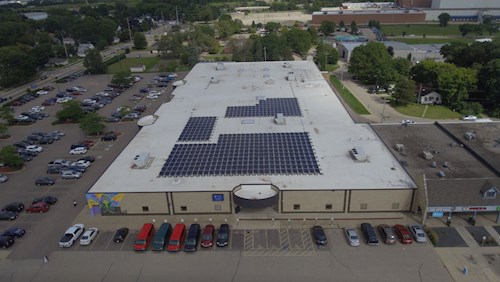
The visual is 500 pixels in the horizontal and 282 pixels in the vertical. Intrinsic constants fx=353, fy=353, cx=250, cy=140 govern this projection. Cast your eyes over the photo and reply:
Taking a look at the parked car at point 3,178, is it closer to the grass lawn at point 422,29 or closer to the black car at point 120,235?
the black car at point 120,235

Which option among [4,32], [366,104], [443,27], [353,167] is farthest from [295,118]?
[443,27]

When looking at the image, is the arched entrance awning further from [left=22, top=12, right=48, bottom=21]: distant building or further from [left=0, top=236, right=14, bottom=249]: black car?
[left=22, top=12, right=48, bottom=21]: distant building

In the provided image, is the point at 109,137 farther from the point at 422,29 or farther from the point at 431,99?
the point at 422,29

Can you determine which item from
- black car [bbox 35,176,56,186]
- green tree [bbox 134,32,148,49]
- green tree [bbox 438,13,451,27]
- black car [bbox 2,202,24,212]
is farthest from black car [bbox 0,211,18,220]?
green tree [bbox 438,13,451,27]

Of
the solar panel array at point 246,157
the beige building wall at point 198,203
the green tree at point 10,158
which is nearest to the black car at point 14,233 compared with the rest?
the solar panel array at point 246,157

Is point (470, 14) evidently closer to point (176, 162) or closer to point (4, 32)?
point (176, 162)
